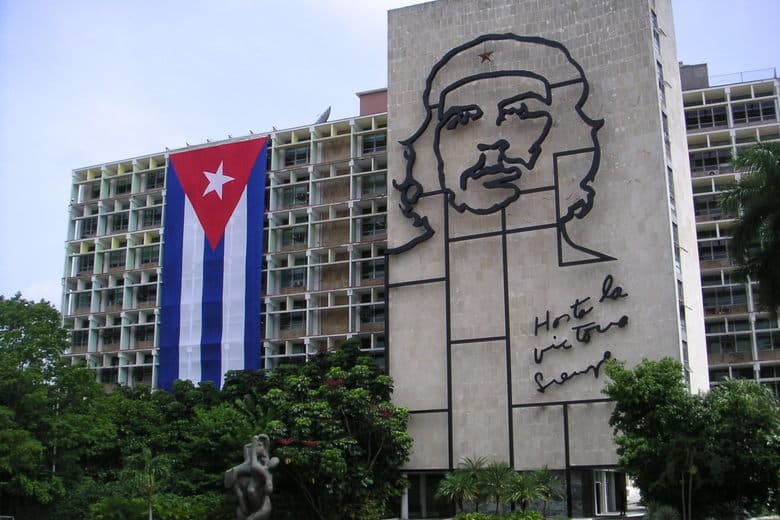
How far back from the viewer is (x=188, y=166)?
228ft

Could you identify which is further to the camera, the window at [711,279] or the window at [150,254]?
the window at [150,254]

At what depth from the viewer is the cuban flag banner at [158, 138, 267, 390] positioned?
65.2 meters

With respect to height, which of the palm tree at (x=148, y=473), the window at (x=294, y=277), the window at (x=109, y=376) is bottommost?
the palm tree at (x=148, y=473)

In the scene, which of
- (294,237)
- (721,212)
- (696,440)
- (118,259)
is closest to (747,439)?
(696,440)

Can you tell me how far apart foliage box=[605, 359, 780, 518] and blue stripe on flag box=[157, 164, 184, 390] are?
41708 millimetres

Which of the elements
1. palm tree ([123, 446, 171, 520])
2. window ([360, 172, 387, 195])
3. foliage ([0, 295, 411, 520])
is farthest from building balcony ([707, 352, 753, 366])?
palm tree ([123, 446, 171, 520])

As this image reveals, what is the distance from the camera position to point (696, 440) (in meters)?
29.5

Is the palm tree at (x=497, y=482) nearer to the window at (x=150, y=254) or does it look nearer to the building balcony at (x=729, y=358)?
the building balcony at (x=729, y=358)

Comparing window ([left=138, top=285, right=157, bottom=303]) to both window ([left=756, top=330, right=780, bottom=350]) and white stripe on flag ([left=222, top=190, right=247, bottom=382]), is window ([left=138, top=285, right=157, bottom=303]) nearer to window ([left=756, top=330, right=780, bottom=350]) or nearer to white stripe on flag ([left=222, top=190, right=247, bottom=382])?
white stripe on flag ([left=222, top=190, right=247, bottom=382])

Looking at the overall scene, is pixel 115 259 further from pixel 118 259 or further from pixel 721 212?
pixel 721 212

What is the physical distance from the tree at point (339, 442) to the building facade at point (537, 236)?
85.8 inches

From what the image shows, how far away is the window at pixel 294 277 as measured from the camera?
70062 millimetres

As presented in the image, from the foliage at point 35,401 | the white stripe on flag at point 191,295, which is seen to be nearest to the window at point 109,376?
the white stripe on flag at point 191,295

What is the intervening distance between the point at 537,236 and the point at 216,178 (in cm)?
3360
